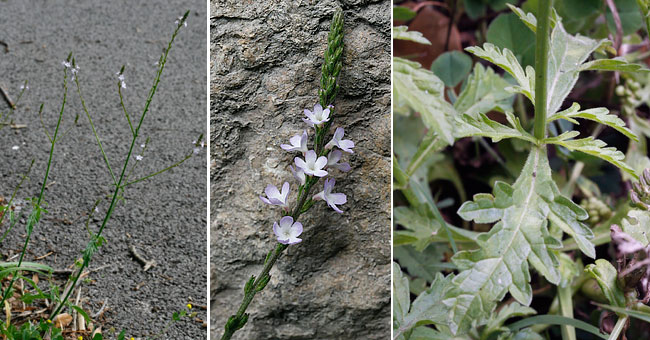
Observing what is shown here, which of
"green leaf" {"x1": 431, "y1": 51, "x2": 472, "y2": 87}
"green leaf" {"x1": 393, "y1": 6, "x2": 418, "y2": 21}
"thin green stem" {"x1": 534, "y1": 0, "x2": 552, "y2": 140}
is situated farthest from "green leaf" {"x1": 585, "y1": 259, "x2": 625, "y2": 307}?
"green leaf" {"x1": 393, "y1": 6, "x2": 418, "y2": 21}

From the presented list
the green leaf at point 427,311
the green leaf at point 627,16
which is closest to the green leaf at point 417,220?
the green leaf at point 427,311

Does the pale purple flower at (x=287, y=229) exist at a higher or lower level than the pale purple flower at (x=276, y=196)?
lower

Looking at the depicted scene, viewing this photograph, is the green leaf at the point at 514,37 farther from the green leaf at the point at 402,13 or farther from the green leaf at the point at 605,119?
the green leaf at the point at 605,119

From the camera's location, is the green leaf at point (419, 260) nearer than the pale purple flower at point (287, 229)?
No

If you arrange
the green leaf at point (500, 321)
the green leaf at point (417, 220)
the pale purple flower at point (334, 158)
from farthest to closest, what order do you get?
1. the green leaf at point (417, 220)
2. the green leaf at point (500, 321)
3. the pale purple flower at point (334, 158)

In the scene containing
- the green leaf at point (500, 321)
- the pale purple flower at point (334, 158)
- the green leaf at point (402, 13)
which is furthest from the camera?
the green leaf at point (402, 13)

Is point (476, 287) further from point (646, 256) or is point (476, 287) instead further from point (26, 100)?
point (26, 100)

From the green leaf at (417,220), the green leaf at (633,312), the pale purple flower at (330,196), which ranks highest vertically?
the pale purple flower at (330,196)
